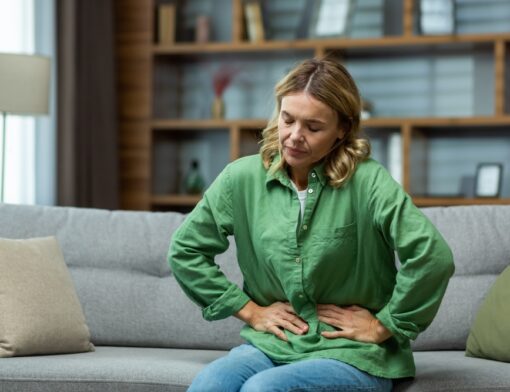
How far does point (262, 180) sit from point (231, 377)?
A: 460mm

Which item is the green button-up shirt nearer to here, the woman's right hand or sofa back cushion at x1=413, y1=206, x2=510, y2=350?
the woman's right hand

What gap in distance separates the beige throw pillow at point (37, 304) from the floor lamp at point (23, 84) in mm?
1182

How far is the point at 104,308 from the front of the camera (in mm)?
2768

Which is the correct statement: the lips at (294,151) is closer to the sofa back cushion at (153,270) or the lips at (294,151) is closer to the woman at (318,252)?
the woman at (318,252)

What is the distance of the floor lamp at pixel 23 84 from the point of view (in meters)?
3.71

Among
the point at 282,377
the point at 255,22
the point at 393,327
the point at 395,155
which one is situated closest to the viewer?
the point at 282,377

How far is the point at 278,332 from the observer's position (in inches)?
82.9

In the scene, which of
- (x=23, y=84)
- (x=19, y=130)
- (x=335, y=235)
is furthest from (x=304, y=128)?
(x=19, y=130)

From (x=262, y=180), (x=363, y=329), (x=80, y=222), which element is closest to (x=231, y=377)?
(x=363, y=329)

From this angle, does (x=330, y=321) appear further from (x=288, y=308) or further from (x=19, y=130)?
(x=19, y=130)

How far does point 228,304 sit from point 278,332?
0.14 m

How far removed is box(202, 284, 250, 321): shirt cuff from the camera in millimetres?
2174

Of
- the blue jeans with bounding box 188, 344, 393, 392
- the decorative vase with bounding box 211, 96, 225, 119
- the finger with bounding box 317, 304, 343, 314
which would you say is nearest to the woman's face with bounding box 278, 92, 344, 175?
the finger with bounding box 317, 304, 343, 314

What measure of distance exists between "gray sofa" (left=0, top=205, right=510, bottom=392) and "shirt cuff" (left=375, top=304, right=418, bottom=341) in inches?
12.4
